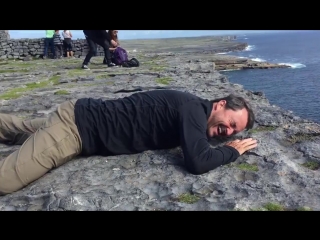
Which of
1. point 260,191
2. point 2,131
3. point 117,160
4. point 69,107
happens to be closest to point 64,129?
point 69,107

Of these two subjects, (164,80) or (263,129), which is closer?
(263,129)

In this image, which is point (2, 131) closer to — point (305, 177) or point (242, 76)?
point (305, 177)

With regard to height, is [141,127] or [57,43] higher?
[57,43]

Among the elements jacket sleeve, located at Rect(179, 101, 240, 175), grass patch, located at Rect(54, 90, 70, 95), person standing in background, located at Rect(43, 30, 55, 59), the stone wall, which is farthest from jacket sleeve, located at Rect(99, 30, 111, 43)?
jacket sleeve, located at Rect(179, 101, 240, 175)

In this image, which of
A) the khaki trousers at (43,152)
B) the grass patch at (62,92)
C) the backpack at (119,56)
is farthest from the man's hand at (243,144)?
the backpack at (119,56)

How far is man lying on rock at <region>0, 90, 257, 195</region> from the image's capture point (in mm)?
4586

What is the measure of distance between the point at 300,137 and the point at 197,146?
198cm

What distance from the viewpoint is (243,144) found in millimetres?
5000

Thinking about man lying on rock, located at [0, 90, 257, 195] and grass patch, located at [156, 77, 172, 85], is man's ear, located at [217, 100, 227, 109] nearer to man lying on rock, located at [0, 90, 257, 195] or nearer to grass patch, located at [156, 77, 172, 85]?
man lying on rock, located at [0, 90, 257, 195]

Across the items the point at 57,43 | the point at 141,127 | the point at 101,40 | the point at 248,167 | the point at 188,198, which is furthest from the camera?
the point at 57,43

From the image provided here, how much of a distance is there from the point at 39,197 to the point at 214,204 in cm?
182

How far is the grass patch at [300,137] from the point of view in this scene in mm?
5488

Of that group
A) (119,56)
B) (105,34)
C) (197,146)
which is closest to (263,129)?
(197,146)

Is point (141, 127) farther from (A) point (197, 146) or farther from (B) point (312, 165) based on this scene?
(B) point (312, 165)
